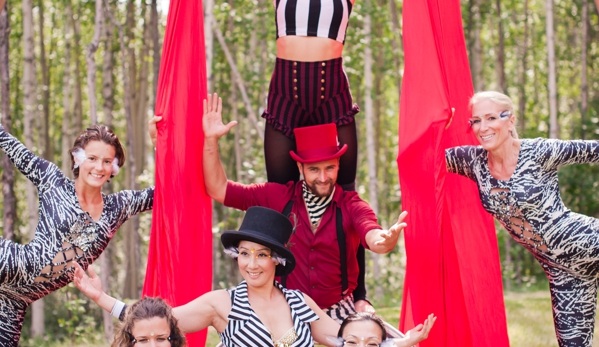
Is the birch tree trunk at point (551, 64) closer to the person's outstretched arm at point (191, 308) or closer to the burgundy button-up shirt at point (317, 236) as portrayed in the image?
the burgundy button-up shirt at point (317, 236)

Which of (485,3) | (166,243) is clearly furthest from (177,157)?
(485,3)

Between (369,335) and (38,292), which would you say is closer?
(369,335)

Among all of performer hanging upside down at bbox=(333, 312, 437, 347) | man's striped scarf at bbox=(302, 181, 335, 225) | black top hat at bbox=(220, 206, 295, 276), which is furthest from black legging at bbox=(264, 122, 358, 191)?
performer hanging upside down at bbox=(333, 312, 437, 347)

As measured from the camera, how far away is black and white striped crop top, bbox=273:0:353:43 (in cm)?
403

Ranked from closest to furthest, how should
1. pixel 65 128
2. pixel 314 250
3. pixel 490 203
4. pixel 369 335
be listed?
pixel 369 335, pixel 490 203, pixel 314 250, pixel 65 128

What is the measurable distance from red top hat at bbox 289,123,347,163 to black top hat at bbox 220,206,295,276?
0.48 meters

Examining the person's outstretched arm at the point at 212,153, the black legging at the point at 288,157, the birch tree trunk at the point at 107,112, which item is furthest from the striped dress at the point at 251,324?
the birch tree trunk at the point at 107,112

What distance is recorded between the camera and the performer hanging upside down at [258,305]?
345cm

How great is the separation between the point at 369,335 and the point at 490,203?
962 mm

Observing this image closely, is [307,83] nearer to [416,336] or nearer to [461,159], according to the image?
[461,159]

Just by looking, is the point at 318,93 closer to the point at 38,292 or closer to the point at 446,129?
the point at 446,129

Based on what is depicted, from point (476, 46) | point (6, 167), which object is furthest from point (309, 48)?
point (476, 46)

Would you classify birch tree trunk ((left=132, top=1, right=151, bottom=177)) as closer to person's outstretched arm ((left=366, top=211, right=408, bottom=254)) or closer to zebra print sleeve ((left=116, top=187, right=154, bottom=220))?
zebra print sleeve ((left=116, top=187, right=154, bottom=220))

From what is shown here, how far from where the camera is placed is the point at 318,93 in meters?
4.11
